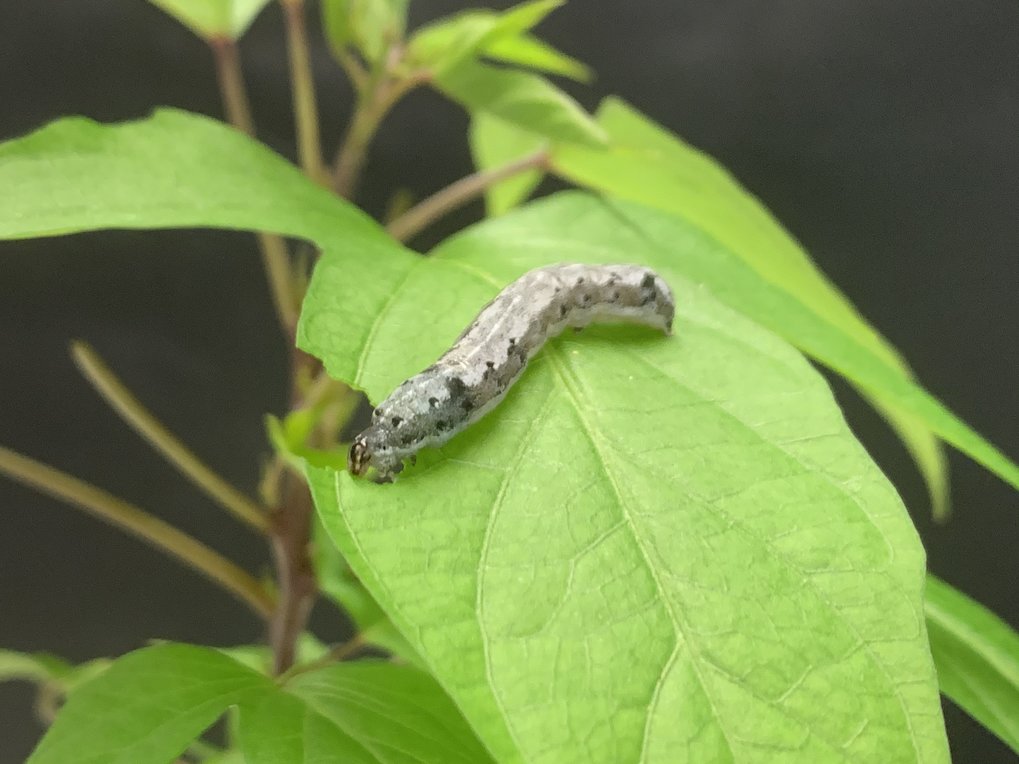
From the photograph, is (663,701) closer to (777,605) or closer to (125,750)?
(777,605)

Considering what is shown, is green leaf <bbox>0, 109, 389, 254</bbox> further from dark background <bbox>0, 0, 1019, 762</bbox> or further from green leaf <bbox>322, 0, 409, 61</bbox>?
dark background <bbox>0, 0, 1019, 762</bbox>

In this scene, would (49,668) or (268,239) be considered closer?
(268,239)

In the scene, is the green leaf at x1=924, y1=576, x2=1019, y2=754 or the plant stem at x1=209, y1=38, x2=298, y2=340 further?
the plant stem at x1=209, y1=38, x2=298, y2=340

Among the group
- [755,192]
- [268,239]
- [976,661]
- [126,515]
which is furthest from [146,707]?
[755,192]

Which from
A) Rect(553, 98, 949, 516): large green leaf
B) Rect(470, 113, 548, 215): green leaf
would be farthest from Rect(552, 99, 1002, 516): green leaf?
Rect(470, 113, 548, 215): green leaf

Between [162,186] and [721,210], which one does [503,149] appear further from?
[162,186]

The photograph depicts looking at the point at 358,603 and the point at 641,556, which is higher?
the point at 358,603

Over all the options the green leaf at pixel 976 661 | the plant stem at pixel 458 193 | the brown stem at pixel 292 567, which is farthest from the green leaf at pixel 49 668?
the green leaf at pixel 976 661
